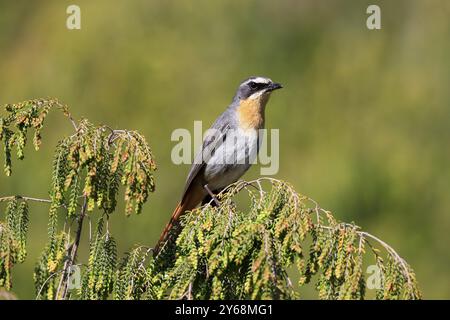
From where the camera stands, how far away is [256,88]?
5766 mm

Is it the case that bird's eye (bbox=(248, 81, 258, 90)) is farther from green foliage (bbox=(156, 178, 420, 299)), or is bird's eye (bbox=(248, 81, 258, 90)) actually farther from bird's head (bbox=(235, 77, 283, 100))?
green foliage (bbox=(156, 178, 420, 299))

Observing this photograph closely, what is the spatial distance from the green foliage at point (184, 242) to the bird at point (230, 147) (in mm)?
1645

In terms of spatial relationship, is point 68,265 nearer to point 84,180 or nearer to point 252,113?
point 84,180

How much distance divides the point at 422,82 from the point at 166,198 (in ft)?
12.4

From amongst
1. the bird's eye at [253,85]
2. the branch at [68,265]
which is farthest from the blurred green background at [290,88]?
the branch at [68,265]

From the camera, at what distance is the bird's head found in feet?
18.8

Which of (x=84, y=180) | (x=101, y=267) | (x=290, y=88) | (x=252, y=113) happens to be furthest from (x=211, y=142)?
(x=290, y=88)

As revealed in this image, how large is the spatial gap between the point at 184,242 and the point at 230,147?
1946 millimetres

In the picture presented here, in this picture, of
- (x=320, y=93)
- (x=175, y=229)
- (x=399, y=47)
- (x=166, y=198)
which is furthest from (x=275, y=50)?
(x=175, y=229)

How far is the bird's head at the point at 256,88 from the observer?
573 cm

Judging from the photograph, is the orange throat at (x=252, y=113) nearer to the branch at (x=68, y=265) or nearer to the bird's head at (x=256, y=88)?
the bird's head at (x=256, y=88)

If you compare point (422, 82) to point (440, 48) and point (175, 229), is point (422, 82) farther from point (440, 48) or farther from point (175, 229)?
point (175, 229)

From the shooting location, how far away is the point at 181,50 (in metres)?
10.0

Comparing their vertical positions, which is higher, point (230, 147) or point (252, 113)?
point (252, 113)
